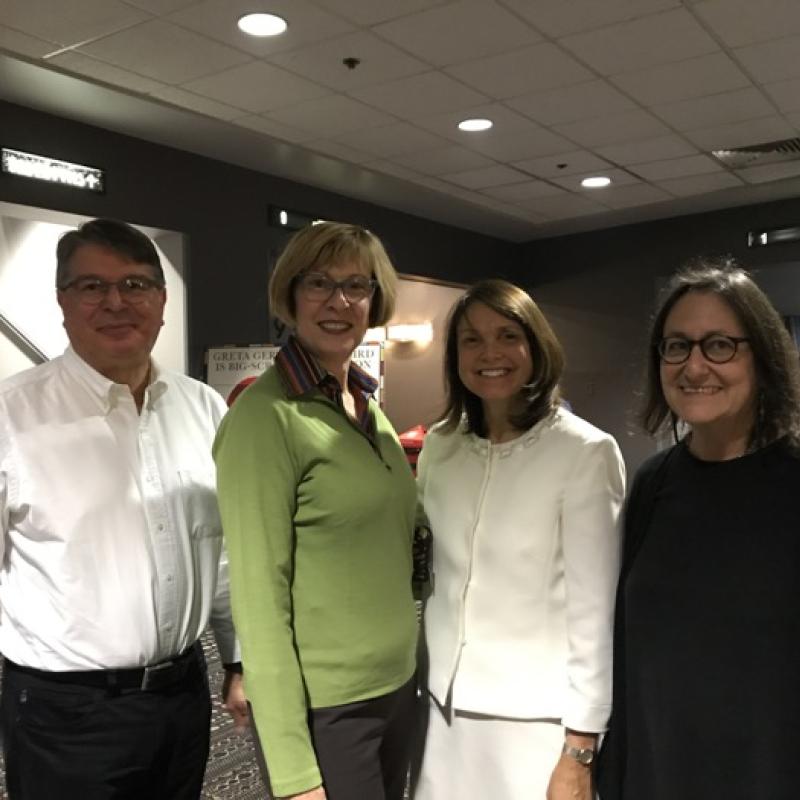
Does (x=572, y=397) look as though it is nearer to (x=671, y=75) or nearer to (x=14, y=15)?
(x=671, y=75)

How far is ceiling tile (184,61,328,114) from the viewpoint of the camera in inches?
144

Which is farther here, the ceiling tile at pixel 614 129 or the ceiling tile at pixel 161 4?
the ceiling tile at pixel 614 129

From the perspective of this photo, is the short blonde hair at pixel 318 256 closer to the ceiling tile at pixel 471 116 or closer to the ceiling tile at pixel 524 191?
the ceiling tile at pixel 471 116

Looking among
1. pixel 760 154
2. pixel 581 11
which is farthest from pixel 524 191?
pixel 581 11

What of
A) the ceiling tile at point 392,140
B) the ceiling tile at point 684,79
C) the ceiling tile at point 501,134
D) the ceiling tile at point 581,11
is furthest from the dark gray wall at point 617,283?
the ceiling tile at point 581,11

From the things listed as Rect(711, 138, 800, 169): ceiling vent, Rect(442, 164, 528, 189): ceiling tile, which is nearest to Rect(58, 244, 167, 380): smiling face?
Rect(442, 164, 528, 189): ceiling tile

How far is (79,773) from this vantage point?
150 centimetres

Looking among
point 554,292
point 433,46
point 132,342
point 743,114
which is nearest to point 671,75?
point 743,114

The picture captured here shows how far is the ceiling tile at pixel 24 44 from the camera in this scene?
3.22 m

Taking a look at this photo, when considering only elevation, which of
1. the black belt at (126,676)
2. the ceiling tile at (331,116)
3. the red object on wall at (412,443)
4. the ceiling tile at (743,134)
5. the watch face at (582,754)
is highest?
the ceiling tile at (743,134)

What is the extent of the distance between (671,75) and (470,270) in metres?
4.07

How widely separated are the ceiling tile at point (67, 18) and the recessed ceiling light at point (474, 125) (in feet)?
6.16

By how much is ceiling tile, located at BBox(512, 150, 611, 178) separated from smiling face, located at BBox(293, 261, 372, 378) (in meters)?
3.84

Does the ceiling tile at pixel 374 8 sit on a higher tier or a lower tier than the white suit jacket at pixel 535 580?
higher
